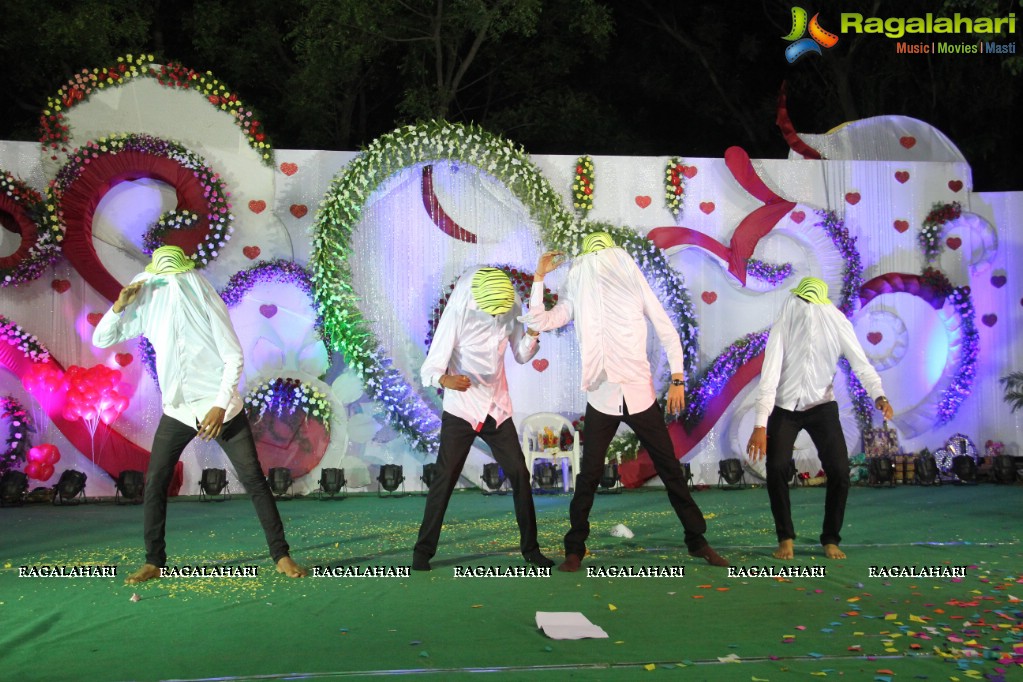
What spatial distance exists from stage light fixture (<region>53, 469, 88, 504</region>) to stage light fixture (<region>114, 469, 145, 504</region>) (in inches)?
13.7

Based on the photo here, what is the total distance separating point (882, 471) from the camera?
11.1 m

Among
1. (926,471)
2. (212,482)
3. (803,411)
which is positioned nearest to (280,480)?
(212,482)

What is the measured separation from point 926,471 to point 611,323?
6.02 meters

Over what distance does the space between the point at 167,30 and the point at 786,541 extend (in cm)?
1354

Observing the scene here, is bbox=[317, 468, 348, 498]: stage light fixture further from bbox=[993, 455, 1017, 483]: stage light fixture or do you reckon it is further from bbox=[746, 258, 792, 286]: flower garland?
bbox=[993, 455, 1017, 483]: stage light fixture

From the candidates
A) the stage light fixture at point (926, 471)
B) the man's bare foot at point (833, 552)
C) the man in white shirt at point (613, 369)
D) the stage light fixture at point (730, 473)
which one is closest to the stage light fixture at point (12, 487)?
the man in white shirt at point (613, 369)

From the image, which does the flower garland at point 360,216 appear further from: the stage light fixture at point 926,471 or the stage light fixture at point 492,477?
the stage light fixture at point 926,471

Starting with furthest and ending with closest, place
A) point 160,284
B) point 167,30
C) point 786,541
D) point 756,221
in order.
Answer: point 167,30 < point 756,221 < point 786,541 < point 160,284

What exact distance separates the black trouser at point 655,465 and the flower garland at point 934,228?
6.72 meters

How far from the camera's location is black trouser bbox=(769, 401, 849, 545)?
21.4 ft

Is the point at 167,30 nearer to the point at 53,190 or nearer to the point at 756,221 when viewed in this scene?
the point at 53,190

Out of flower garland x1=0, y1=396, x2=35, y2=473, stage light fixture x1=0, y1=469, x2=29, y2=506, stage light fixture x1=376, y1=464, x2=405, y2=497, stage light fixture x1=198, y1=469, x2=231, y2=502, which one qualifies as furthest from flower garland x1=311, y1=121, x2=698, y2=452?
stage light fixture x1=0, y1=469, x2=29, y2=506

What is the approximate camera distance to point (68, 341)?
34.2ft

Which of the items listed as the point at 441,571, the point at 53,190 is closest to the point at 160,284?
the point at 441,571
